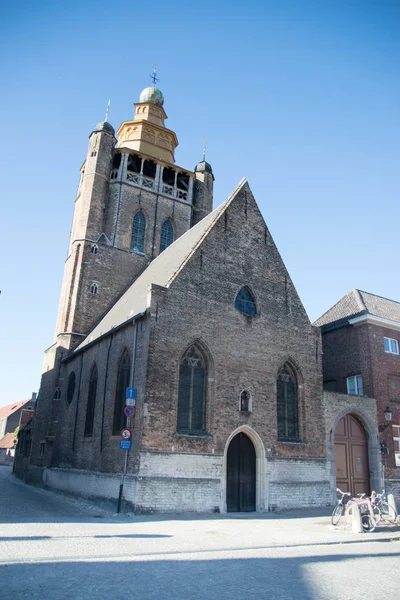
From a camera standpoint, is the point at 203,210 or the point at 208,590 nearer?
the point at 208,590

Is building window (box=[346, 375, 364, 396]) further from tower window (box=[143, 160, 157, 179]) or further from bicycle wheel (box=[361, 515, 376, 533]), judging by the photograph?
tower window (box=[143, 160, 157, 179])

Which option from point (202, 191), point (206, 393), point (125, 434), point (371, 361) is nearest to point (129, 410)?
point (125, 434)

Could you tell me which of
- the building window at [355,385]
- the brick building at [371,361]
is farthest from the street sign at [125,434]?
the building window at [355,385]

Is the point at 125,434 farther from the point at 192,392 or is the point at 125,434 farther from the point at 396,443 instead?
the point at 396,443

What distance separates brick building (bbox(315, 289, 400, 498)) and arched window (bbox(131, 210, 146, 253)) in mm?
12725

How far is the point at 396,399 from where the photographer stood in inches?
912

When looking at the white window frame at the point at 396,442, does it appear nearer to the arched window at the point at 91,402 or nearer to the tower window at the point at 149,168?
the arched window at the point at 91,402

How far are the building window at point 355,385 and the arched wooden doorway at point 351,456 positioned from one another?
165 centimetres

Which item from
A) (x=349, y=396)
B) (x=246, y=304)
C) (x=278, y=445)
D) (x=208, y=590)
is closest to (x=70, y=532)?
(x=208, y=590)

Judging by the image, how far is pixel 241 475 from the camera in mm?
17516

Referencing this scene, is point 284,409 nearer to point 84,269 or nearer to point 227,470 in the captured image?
point 227,470

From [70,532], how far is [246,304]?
443 inches

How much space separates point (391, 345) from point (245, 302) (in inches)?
356

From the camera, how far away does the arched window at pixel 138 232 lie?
30.8 m
